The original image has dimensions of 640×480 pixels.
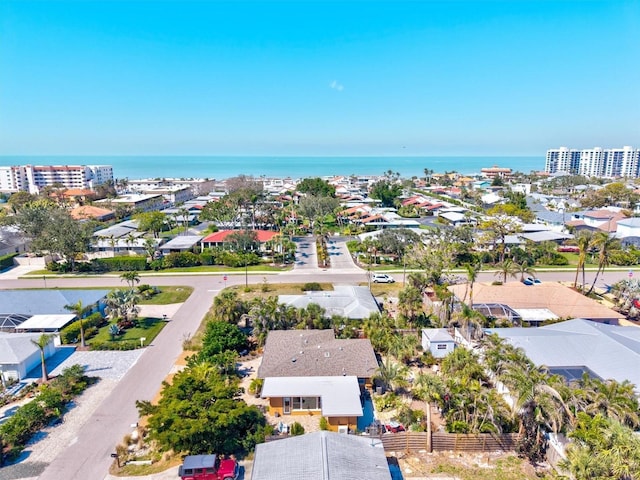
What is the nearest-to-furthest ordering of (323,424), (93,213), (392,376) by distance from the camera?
(323,424) < (392,376) < (93,213)

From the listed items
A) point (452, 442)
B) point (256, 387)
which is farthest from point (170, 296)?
point (452, 442)

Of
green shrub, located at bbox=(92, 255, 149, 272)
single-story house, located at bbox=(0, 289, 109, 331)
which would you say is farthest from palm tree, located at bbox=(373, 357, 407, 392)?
green shrub, located at bbox=(92, 255, 149, 272)

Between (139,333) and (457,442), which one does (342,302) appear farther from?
(457,442)

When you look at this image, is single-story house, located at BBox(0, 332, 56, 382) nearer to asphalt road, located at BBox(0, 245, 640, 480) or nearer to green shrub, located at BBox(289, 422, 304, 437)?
asphalt road, located at BBox(0, 245, 640, 480)

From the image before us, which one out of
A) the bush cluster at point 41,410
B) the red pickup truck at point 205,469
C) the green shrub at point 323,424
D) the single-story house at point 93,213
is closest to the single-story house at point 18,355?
the bush cluster at point 41,410

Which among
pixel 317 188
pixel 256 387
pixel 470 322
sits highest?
pixel 317 188

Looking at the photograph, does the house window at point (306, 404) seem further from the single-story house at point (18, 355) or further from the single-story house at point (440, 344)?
the single-story house at point (18, 355)

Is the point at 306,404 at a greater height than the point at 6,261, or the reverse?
the point at 6,261

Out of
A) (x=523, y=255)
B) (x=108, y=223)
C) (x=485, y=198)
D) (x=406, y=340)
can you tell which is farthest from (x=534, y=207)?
(x=108, y=223)
